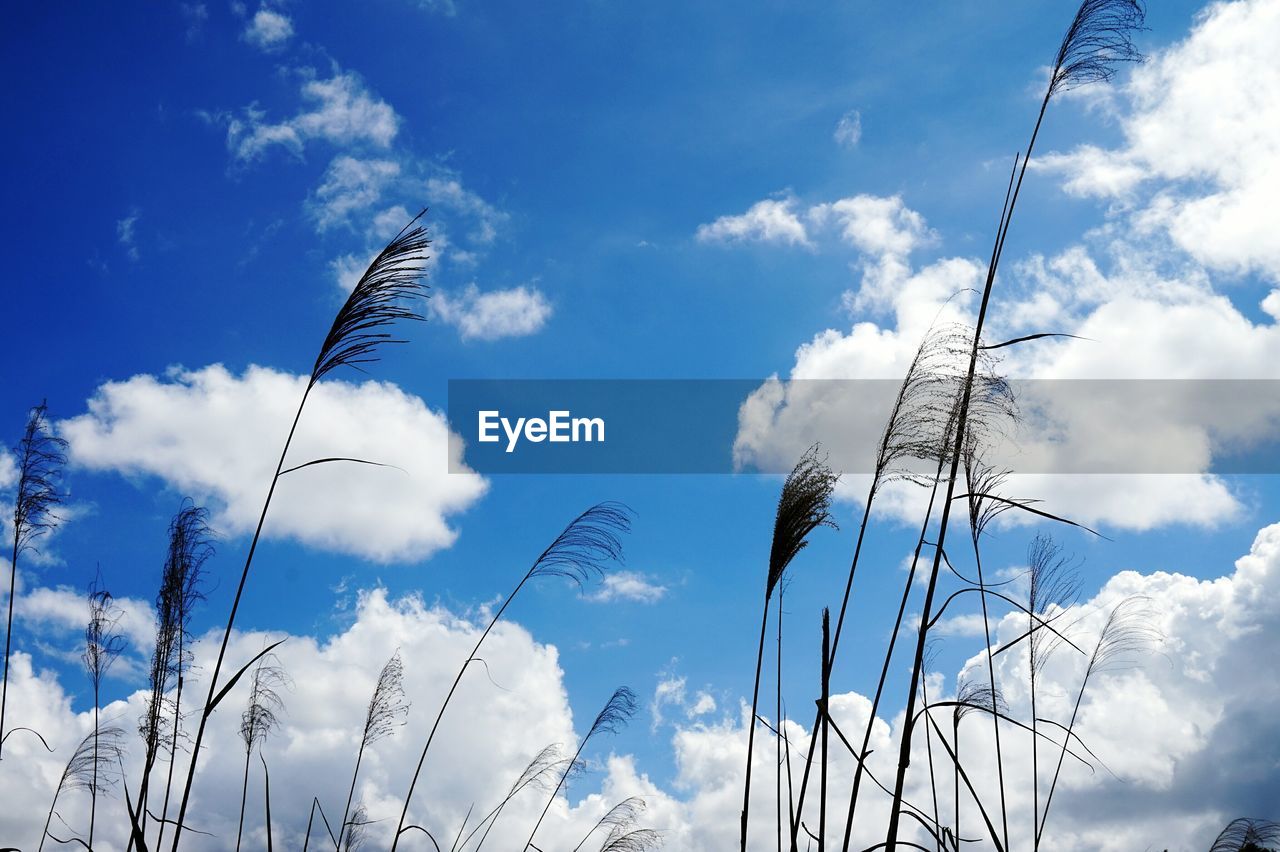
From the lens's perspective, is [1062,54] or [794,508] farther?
[794,508]

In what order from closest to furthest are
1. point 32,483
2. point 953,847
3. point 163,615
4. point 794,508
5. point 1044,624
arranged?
point 1044,624 → point 953,847 → point 794,508 → point 163,615 → point 32,483

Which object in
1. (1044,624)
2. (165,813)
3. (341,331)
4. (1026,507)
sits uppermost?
(341,331)

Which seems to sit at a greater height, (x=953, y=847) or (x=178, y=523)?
(x=178, y=523)

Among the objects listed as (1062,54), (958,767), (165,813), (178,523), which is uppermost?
(1062,54)

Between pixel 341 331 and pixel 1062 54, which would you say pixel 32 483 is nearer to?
pixel 341 331

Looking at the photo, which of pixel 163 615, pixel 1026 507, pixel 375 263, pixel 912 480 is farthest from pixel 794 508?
pixel 163 615

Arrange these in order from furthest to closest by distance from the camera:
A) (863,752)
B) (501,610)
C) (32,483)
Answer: (32,483), (501,610), (863,752)

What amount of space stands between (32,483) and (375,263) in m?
3.64

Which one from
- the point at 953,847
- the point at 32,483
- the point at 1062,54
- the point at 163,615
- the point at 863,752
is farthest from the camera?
the point at 32,483

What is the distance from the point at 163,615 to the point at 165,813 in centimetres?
101

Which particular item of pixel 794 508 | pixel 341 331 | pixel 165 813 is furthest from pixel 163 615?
pixel 794 508

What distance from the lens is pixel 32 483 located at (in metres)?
5.51

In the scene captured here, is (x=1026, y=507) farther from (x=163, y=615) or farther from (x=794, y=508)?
(x=163, y=615)

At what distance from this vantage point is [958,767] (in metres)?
2.73
